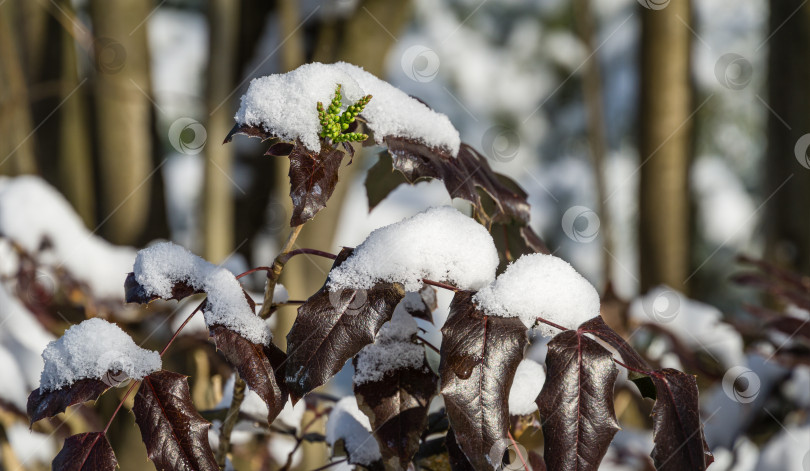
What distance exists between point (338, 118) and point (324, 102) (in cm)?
3

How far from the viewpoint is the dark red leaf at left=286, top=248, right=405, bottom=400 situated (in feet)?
1.84

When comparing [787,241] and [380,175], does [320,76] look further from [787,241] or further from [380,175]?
[787,241]

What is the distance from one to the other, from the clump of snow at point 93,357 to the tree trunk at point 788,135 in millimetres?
2679

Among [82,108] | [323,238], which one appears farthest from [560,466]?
[82,108]

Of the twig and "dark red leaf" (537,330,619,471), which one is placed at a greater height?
"dark red leaf" (537,330,619,471)

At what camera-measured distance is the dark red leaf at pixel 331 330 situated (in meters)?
0.56

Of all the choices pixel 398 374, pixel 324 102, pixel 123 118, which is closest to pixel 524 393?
pixel 398 374

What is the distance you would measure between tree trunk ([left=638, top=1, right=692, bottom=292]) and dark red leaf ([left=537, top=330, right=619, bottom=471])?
2.47 metres

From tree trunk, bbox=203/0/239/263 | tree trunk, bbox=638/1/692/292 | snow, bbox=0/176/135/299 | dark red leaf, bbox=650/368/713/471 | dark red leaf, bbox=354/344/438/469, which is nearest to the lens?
dark red leaf, bbox=650/368/713/471

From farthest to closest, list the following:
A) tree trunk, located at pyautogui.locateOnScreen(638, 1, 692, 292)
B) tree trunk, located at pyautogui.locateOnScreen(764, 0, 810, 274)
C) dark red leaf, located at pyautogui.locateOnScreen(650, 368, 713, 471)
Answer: tree trunk, located at pyautogui.locateOnScreen(638, 1, 692, 292) → tree trunk, located at pyautogui.locateOnScreen(764, 0, 810, 274) → dark red leaf, located at pyautogui.locateOnScreen(650, 368, 713, 471)

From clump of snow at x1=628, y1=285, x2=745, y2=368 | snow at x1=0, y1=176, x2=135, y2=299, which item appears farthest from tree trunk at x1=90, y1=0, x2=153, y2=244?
clump of snow at x1=628, y1=285, x2=745, y2=368

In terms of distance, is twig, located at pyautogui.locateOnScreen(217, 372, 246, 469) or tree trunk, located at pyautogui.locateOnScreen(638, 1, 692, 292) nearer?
twig, located at pyautogui.locateOnScreen(217, 372, 246, 469)

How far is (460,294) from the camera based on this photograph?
59cm

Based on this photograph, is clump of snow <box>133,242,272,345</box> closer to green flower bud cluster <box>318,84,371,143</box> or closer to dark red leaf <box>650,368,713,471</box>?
green flower bud cluster <box>318,84,371,143</box>
